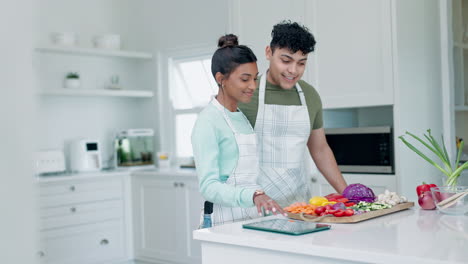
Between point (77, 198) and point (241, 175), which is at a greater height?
point (241, 175)

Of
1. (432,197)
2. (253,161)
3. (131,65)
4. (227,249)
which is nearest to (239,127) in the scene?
(253,161)

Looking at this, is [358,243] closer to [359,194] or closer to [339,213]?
[339,213]

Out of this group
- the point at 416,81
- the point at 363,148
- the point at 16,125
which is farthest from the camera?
the point at 363,148

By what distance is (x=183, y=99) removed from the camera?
533 centimetres

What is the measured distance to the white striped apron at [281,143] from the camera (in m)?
2.24

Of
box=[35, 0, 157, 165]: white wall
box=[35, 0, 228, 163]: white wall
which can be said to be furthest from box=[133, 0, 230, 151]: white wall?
box=[35, 0, 157, 165]: white wall

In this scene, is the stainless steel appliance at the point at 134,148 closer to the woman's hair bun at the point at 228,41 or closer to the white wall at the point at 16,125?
the woman's hair bun at the point at 228,41


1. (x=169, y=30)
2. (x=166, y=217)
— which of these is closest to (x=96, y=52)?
(x=169, y=30)

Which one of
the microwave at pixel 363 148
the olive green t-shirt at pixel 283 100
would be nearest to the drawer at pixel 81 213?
the microwave at pixel 363 148

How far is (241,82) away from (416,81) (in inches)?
68.4

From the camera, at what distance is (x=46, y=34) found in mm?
5020

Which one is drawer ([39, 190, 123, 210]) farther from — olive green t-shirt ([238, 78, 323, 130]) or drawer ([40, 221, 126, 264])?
olive green t-shirt ([238, 78, 323, 130])

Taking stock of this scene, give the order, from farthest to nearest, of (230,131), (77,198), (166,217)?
1. (166,217)
2. (77,198)
3. (230,131)

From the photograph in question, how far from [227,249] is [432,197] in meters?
0.76
